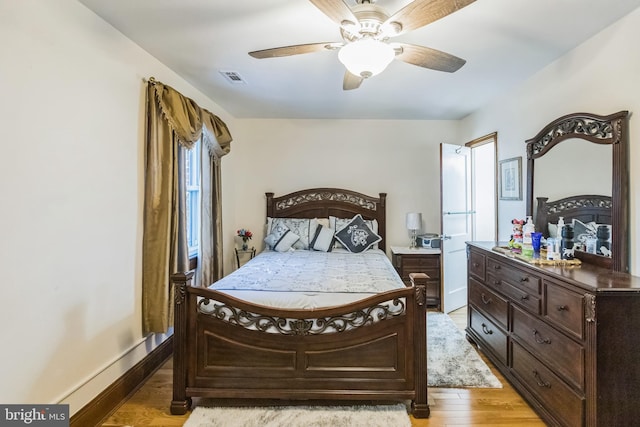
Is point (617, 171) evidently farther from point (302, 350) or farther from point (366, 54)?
point (302, 350)

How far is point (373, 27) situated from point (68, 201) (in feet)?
6.41

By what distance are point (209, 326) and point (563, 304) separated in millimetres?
2145

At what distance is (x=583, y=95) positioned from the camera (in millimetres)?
2346

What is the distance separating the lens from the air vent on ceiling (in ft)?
9.67

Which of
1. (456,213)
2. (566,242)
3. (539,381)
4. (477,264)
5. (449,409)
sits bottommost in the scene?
(449,409)

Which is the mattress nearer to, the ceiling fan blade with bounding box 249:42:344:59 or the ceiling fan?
the ceiling fan

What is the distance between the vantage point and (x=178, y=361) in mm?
2100

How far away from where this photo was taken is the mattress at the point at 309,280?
222 centimetres

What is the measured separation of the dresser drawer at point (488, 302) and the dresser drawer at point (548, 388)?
0.79 ft

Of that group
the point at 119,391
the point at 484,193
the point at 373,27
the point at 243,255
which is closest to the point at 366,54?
the point at 373,27

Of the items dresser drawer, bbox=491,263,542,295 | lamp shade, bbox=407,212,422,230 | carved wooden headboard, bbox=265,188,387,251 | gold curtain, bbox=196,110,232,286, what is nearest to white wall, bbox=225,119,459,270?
carved wooden headboard, bbox=265,188,387,251

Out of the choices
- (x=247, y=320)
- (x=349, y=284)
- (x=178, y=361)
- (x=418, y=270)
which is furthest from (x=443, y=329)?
(x=178, y=361)

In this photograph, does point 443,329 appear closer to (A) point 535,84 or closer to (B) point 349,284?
(B) point 349,284

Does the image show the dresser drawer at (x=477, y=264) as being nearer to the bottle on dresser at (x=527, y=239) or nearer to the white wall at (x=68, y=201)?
the bottle on dresser at (x=527, y=239)
